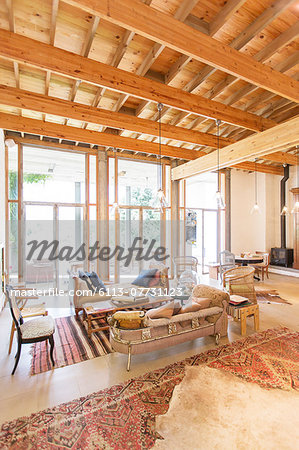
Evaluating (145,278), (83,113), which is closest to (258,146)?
(83,113)

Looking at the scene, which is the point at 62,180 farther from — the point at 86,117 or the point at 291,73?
the point at 291,73

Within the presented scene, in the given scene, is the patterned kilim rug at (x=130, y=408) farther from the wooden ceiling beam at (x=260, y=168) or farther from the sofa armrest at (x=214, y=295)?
the wooden ceiling beam at (x=260, y=168)

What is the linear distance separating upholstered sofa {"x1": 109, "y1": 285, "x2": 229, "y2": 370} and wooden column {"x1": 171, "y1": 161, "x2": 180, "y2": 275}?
4186mm

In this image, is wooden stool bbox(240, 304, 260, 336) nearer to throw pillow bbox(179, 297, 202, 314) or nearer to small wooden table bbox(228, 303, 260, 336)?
small wooden table bbox(228, 303, 260, 336)

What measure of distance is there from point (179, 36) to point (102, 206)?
487 centimetres

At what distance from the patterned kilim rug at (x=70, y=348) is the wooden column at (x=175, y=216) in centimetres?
432

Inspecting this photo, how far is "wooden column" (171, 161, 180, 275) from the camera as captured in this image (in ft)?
25.6

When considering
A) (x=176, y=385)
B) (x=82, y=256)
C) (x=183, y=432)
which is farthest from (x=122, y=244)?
(x=183, y=432)

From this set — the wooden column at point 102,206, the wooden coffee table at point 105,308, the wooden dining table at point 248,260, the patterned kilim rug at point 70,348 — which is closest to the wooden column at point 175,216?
the wooden dining table at point 248,260

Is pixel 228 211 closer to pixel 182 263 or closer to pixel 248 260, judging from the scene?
pixel 248 260

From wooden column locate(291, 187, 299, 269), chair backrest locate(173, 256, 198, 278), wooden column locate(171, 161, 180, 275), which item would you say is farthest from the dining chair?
wooden column locate(291, 187, 299, 269)

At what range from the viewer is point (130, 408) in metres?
2.28

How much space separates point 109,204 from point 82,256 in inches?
67.1

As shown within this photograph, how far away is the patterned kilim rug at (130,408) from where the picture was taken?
1.96 meters
